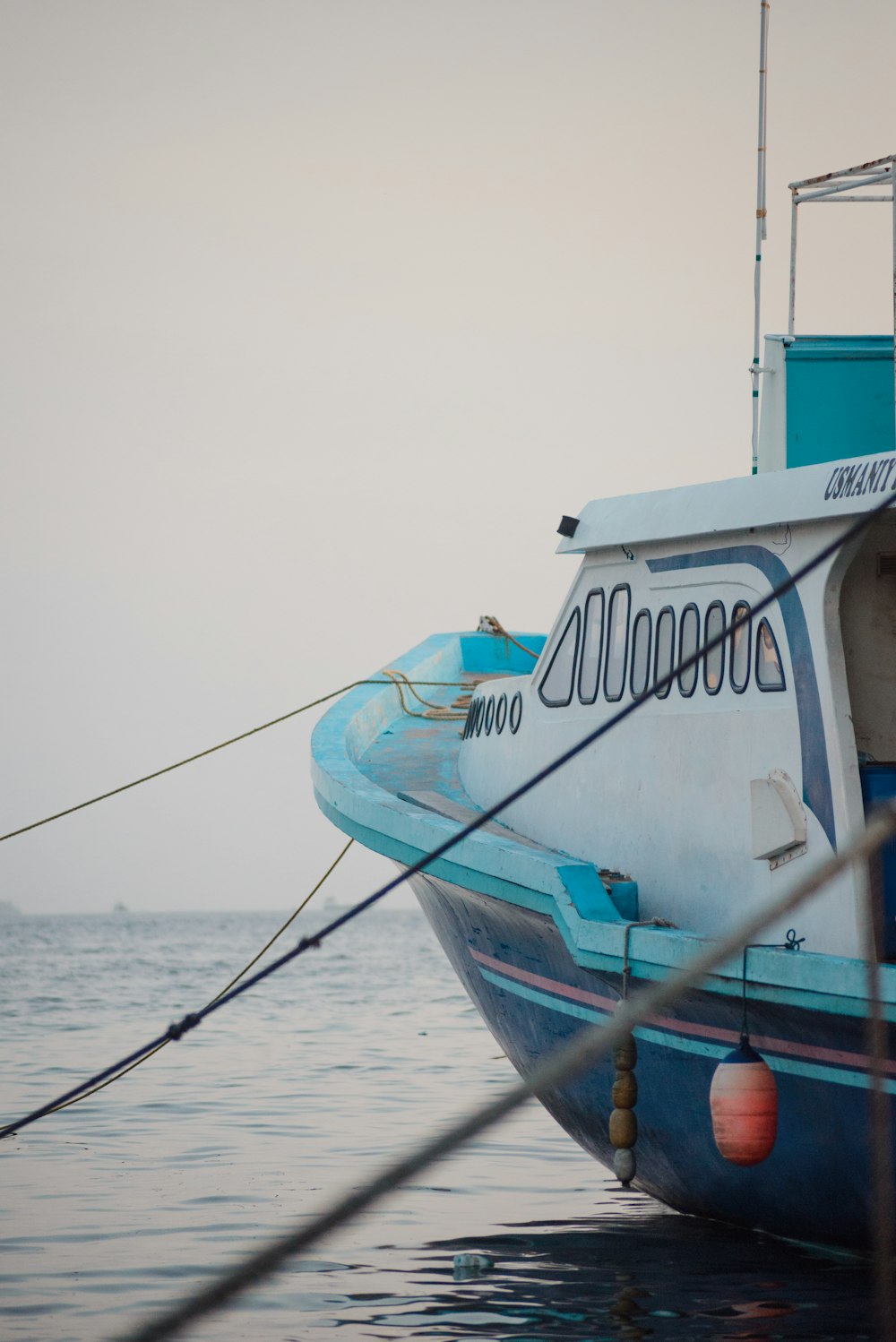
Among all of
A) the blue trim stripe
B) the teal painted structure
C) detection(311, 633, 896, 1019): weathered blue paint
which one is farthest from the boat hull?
the teal painted structure

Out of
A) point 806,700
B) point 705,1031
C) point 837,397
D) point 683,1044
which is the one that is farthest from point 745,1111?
point 837,397

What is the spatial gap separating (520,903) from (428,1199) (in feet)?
10.4

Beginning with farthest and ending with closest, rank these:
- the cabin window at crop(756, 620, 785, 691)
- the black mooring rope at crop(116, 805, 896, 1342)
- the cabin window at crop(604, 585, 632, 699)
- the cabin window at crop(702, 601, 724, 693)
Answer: the cabin window at crop(604, 585, 632, 699), the cabin window at crop(702, 601, 724, 693), the cabin window at crop(756, 620, 785, 691), the black mooring rope at crop(116, 805, 896, 1342)

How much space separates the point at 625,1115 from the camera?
7.09 metres

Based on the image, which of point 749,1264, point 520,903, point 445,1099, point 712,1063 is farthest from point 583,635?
point 445,1099

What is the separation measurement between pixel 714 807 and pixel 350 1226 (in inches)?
138

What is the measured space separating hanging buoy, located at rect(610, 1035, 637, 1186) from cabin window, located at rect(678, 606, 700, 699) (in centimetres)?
190

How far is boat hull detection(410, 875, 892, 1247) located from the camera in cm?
696

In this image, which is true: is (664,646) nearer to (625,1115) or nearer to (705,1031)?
(705,1031)

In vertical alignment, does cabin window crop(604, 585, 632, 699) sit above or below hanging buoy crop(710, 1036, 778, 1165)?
above

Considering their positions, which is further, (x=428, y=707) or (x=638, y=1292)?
(x=428, y=707)

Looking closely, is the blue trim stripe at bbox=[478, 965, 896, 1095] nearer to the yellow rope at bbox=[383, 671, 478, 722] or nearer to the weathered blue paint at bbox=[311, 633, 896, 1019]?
the weathered blue paint at bbox=[311, 633, 896, 1019]

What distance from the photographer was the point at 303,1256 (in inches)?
345

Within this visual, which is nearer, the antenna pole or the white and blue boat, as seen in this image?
the white and blue boat
